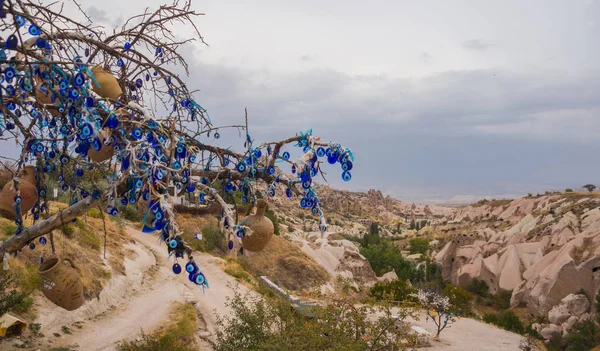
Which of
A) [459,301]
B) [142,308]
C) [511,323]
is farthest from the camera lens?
[459,301]

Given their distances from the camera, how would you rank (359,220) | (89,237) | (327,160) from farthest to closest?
(359,220)
(89,237)
(327,160)

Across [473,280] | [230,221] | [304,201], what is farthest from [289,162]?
[473,280]

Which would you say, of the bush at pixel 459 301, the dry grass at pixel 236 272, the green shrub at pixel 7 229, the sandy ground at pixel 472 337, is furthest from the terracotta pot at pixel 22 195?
the bush at pixel 459 301

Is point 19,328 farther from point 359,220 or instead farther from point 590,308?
point 359,220

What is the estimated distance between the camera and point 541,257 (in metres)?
37.1

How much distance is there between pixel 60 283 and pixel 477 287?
127ft

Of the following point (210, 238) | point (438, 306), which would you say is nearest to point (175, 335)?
point (438, 306)

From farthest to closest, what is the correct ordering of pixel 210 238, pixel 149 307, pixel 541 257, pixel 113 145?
pixel 541 257
pixel 210 238
pixel 149 307
pixel 113 145

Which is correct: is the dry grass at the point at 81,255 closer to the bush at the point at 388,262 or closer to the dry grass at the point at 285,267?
the dry grass at the point at 285,267

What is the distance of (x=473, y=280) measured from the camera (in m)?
38.8

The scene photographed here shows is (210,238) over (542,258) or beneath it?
over

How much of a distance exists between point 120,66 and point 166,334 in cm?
613

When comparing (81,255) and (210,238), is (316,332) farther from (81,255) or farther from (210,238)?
(210,238)

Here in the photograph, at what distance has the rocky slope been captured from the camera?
97.9 ft
